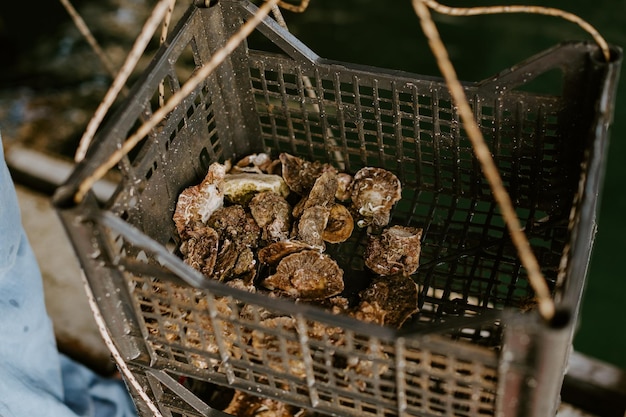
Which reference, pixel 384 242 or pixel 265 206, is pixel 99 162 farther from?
pixel 384 242

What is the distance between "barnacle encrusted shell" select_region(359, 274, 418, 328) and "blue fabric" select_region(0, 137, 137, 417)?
2.76ft

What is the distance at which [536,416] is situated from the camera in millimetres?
1110

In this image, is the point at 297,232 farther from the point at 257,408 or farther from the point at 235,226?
the point at 257,408

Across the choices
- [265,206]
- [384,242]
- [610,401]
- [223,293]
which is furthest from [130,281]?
[610,401]

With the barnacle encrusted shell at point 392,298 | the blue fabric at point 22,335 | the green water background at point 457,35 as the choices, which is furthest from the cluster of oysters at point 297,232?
the green water background at point 457,35

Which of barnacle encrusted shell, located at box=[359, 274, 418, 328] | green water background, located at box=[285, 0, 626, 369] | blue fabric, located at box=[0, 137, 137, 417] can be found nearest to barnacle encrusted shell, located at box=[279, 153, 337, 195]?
barnacle encrusted shell, located at box=[359, 274, 418, 328]

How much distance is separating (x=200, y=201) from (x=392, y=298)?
521mm

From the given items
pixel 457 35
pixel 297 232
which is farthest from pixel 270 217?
pixel 457 35

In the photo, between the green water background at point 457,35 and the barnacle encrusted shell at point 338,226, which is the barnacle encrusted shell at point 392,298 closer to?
the barnacle encrusted shell at point 338,226

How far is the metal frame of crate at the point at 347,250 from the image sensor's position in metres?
1.14

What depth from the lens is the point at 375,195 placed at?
5.86 ft

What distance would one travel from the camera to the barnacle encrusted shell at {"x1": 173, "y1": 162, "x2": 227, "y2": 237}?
5.51 feet

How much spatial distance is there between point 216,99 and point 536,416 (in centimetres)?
111

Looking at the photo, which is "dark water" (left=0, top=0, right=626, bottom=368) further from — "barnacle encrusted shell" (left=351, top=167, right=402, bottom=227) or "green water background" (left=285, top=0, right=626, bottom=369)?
"barnacle encrusted shell" (left=351, top=167, right=402, bottom=227)
